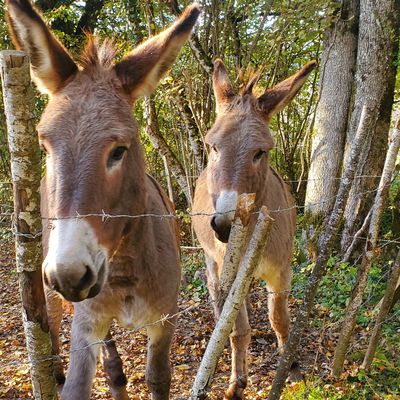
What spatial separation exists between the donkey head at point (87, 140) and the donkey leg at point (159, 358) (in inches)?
40.5

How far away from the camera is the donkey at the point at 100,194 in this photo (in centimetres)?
178

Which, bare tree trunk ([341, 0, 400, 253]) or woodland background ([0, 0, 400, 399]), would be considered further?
bare tree trunk ([341, 0, 400, 253])

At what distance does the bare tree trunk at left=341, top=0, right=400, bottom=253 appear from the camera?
588 cm

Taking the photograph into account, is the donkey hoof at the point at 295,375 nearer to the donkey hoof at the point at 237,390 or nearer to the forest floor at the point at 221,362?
the forest floor at the point at 221,362

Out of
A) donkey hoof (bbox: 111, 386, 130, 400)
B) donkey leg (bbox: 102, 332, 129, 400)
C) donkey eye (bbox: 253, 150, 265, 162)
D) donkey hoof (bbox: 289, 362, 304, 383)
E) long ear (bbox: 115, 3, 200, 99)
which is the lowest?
donkey hoof (bbox: 289, 362, 304, 383)

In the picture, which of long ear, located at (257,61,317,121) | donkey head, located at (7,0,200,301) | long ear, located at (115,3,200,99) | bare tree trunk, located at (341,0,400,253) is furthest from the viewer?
bare tree trunk, located at (341,0,400,253)

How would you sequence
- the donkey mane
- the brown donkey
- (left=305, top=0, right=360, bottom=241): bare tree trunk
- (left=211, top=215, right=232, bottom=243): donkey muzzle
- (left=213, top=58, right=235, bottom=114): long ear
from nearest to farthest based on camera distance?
1. the donkey mane
2. (left=211, top=215, right=232, bottom=243): donkey muzzle
3. the brown donkey
4. (left=213, top=58, right=235, bottom=114): long ear
5. (left=305, top=0, right=360, bottom=241): bare tree trunk

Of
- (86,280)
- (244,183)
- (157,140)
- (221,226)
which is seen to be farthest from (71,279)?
→ (157,140)

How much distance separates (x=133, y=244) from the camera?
2609 mm

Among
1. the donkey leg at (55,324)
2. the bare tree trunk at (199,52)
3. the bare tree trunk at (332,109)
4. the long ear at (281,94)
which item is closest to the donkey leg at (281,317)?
the long ear at (281,94)

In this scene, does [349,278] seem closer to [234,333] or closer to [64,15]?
[234,333]

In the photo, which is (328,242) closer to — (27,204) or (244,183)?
(244,183)

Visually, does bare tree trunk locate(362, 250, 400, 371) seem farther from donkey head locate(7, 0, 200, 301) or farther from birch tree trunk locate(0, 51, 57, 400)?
birch tree trunk locate(0, 51, 57, 400)

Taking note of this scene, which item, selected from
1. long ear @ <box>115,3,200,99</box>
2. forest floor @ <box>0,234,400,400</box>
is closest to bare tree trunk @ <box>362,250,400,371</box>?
forest floor @ <box>0,234,400,400</box>
